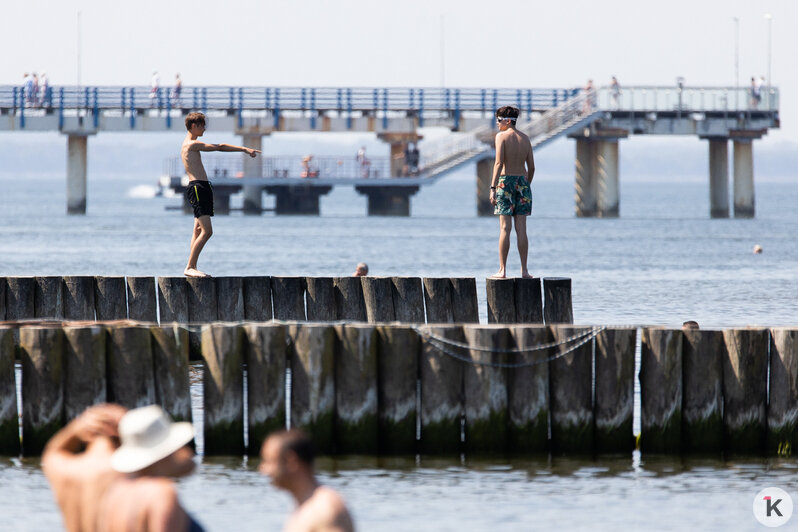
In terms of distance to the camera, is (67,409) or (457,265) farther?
(457,265)

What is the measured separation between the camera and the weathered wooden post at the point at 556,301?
49.0 feet

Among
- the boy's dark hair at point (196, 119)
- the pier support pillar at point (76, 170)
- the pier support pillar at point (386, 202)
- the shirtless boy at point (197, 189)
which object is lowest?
the shirtless boy at point (197, 189)

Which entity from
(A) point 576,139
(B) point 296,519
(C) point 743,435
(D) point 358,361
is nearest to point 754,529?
(C) point 743,435

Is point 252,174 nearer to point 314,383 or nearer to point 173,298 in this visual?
point 173,298

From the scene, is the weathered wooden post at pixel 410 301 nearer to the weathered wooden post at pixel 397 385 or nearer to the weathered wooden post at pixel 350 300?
the weathered wooden post at pixel 350 300

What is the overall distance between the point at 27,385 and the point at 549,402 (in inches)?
157

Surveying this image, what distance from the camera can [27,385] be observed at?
1095 centimetres

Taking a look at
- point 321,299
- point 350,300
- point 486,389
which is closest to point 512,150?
point 350,300

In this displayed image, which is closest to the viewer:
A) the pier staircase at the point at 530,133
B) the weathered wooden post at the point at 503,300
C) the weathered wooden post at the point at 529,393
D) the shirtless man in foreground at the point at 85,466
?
the shirtless man in foreground at the point at 85,466

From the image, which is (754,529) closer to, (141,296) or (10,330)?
(10,330)

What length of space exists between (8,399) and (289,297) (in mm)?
5140

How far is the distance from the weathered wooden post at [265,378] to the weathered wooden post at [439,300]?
16.0 feet

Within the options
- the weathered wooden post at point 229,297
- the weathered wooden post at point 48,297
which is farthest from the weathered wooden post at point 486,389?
the weathered wooden post at point 48,297

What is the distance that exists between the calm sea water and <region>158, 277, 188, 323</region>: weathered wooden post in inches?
180
